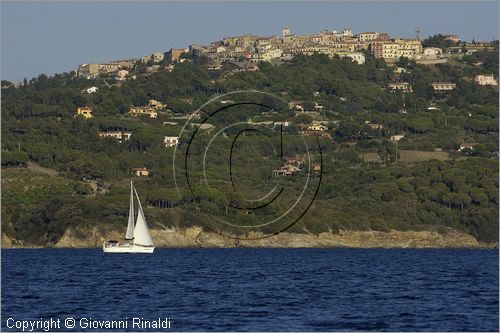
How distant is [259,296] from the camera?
62906mm

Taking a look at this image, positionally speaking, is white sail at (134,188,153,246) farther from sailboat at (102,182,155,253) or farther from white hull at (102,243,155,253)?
white hull at (102,243,155,253)

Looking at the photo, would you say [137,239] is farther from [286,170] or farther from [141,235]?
[286,170]

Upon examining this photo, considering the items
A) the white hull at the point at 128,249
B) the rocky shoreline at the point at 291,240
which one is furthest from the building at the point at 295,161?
the white hull at the point at 128,249

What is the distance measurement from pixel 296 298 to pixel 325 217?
103m

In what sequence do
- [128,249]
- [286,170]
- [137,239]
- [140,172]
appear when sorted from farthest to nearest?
[140,172] < [286,170] < [128,249] < [137,239]

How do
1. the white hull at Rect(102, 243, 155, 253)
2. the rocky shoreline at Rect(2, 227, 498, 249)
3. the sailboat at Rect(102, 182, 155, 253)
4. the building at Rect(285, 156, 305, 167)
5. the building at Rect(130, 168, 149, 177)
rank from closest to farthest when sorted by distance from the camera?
the sailboat at Rect(102, 182, 155, 253), the white hull at Rect(102, 243, 155, 253), the rocky shoreline at Rect(2, 227, 498, 249), the building at Rect(130, 168, 149, 177), the building at Rect(285, 156, 305, 167)

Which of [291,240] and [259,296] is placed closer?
[259,296]

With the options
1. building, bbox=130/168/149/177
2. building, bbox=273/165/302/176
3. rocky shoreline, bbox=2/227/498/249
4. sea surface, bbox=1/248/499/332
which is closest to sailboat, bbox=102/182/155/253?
sea surface, bbox=1/248/499/332

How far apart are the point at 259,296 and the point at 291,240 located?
331 feet

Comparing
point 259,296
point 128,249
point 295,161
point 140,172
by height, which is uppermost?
point 295,161

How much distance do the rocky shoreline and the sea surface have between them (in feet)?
188

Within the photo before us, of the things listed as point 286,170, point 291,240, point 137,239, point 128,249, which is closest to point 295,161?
point 286,170

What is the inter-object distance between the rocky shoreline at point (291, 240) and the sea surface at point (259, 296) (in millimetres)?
57226

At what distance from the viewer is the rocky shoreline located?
158 metres
